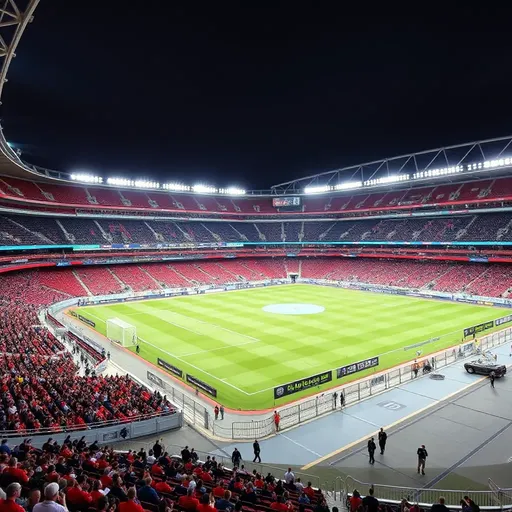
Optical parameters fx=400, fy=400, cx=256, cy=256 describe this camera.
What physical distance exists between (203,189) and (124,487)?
8576 cm

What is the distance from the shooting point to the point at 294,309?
1957 inches

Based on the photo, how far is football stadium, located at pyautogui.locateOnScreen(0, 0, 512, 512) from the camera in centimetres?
1202

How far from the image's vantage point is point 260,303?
5469cm

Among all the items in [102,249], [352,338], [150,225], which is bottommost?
[352,338]

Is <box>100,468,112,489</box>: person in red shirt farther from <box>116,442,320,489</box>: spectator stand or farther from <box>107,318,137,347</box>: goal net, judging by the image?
<box>107,318,137,347</box>: goal net

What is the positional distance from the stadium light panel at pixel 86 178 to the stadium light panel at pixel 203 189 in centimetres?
2133

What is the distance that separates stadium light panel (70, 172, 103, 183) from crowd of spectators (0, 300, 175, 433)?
48.5 m

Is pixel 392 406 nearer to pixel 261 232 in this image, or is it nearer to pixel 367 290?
pixel 367 290

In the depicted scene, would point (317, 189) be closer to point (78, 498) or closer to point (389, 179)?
point (389, 179)

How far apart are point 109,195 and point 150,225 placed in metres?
9.55

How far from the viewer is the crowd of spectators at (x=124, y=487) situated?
5.88m

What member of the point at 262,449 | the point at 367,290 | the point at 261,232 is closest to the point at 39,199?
the point at 261,232

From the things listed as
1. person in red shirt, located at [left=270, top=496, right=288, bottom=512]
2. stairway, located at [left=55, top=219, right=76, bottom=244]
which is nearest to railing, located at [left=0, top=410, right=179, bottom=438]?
person in red shirt, located at [left=270, top=496, right=288, bottom=512]

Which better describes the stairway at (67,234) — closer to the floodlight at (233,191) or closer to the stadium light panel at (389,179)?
the floodlight at (233,191)
